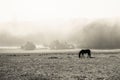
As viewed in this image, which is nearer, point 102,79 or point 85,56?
point 102,79

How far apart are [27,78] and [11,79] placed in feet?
5.86

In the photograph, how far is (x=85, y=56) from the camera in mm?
80062

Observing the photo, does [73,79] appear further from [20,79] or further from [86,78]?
[20,79]

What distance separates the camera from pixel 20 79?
27.5 meters

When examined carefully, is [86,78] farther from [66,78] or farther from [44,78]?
[44,78]

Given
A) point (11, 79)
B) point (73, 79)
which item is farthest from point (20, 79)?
point (73, 79)

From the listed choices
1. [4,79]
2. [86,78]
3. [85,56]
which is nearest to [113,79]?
[86,78]

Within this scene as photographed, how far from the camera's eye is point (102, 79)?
27.5 metres

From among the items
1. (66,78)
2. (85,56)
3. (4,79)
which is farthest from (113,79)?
(85,56)

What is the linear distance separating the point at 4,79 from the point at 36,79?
335 cm

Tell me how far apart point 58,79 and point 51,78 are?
127 cm

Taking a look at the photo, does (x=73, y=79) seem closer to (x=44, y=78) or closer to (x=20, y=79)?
(x=44, y=78)

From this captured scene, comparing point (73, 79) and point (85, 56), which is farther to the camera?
point (85, 56)

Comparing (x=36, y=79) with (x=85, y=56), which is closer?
(x=36, y=79)
